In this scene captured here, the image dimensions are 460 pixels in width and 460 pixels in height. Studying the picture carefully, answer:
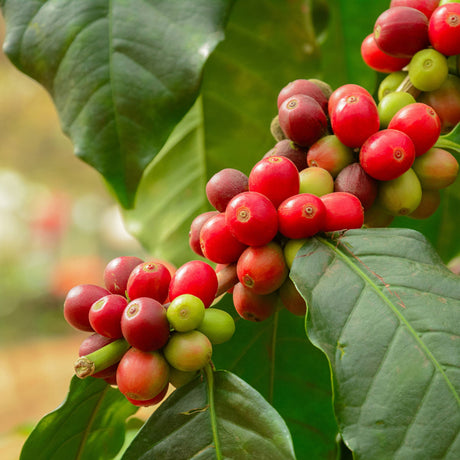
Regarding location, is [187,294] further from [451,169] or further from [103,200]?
[103,200]

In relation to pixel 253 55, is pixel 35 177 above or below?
below

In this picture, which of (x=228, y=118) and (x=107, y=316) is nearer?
(x=107, y=316)

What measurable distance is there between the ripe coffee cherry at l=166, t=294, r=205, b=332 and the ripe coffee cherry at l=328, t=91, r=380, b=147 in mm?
177

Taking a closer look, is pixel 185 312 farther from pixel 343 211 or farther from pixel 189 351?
pixel 343 211

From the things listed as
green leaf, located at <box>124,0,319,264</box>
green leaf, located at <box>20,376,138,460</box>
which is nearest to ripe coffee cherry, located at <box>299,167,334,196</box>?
green leaf, located at <box>20,376,138,460</box>

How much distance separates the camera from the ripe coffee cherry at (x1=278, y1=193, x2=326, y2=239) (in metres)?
0.44

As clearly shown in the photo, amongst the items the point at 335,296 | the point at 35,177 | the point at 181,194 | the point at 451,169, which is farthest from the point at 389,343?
the point at 35,177

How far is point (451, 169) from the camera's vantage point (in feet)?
1.61

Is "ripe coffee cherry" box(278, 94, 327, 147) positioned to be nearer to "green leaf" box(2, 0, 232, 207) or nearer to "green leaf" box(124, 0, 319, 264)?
→ "green leaf" box(2, 0, 232, 207)

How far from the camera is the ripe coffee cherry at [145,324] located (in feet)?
1.34

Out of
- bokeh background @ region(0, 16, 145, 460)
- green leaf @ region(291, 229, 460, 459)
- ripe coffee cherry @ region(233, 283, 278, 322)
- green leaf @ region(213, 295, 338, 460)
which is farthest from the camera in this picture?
bokeh background @ region(0, 16, 145, 460)

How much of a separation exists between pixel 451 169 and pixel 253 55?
0.46m

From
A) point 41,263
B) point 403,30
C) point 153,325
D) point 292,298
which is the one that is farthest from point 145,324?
point 41,263

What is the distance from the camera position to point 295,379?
0.62 metres
